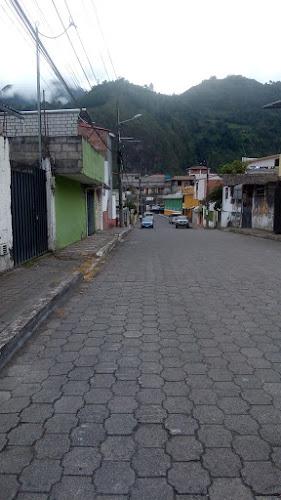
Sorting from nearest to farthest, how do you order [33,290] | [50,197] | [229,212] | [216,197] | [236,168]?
1. [33,290]
2. [50,197]
3. [229,212]
4. [236,168]
5. [216,197]

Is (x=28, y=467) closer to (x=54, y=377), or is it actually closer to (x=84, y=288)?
(x=54, y=377)

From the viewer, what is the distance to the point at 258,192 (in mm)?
24891

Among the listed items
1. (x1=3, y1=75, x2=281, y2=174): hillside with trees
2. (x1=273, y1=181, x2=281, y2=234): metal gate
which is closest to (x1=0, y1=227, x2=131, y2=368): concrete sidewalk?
(x1=273, y1=181, x2=281, y2=234): metal gate

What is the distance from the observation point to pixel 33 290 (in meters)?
5.72

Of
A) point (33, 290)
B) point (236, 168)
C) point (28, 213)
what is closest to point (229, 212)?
point (236, 168)

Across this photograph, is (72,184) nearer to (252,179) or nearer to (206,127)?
(252,179)

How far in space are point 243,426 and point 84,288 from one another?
4463 millimetres

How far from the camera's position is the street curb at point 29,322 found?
3537 millimetres

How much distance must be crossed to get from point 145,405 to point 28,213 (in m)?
6.48

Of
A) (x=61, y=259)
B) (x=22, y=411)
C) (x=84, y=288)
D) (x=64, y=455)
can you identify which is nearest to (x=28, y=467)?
(x=64, y=455)

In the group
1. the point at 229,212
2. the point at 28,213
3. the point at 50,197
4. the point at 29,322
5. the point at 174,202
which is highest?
the point at 174,202

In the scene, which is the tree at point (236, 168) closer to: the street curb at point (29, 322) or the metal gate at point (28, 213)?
the metal gate at point (28, 213)

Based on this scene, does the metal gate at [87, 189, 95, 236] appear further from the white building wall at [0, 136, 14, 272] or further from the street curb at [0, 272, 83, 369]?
the street curb at [0, 272, 83, 369]

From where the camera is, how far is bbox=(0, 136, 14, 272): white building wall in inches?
268
